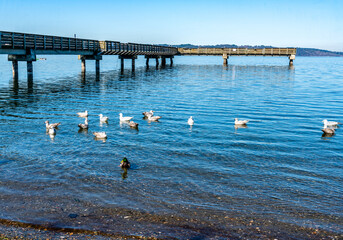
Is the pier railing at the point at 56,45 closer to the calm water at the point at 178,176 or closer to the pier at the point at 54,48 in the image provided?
the pier at the point at 54,48

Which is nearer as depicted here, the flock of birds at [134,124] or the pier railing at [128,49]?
the flock of birds at [134,124]

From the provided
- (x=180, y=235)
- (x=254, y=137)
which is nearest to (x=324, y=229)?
(x=180, y=235)

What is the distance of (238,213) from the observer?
8.16 m

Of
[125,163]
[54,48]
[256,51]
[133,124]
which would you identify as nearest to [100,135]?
[133,124]

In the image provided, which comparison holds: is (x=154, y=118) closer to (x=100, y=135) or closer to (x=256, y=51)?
(x=100, y=135)

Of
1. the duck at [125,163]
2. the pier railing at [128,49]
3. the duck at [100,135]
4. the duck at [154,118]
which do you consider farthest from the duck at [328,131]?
the pier railing at [128,49]

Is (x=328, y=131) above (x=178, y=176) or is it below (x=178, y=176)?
above

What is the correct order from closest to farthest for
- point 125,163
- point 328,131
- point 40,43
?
point 125,163
point 328,131
point 40,43

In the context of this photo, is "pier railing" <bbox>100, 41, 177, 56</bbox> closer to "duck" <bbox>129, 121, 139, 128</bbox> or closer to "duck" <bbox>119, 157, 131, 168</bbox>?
"duck" <bbox>129, 121, 139, 128</bbox>

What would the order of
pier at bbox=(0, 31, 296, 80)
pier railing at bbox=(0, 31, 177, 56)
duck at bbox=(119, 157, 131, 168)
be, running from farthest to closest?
pier at bbox=(0, 31, 296, 80) → pier railing at bbox=(0, 31, 177, 56) → duck at bbox=(119, 157, 131, 168)

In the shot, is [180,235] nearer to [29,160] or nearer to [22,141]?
[29,160]

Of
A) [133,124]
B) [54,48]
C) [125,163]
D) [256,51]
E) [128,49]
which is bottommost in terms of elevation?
[125,163]

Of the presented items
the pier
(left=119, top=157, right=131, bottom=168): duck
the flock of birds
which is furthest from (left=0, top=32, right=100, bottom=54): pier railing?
(left=119, top=157, right=131, bottom=168): duck

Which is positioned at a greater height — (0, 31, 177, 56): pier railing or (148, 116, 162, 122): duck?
(0, 31, 177, 56): pier railing
